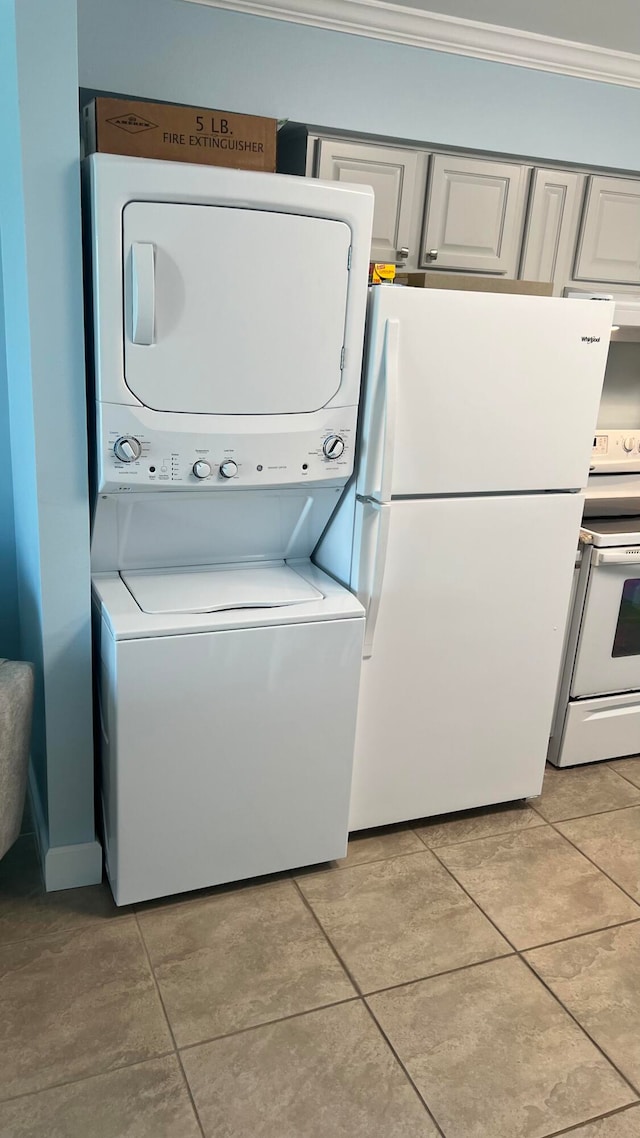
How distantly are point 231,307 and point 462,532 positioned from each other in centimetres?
86

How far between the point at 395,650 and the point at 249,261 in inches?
42.0

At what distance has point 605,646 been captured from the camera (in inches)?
111

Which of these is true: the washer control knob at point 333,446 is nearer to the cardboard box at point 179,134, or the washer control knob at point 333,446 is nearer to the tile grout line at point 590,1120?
the cardboard box at point 179,134

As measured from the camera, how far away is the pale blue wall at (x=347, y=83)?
2242mm

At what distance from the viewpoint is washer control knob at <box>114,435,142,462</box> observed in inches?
73.0

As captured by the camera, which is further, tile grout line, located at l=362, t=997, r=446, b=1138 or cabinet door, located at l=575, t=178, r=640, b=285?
cabinet door, located at l=575, t=178, r=640, b=285

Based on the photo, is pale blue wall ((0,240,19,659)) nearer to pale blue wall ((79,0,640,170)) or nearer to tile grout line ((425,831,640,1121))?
pale blue wall ((79,0,640,170))

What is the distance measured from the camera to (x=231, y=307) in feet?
6.12

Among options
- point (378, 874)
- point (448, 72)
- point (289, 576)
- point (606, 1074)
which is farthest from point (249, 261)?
point (606, 1074)

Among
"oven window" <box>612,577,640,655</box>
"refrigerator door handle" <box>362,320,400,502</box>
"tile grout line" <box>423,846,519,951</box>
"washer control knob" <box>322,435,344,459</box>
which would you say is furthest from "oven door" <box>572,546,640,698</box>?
"washer control knob" <box>322,435,344,459</box>

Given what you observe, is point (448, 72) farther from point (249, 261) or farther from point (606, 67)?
point (249, 261)

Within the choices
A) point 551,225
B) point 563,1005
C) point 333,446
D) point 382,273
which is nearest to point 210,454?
point 333,446

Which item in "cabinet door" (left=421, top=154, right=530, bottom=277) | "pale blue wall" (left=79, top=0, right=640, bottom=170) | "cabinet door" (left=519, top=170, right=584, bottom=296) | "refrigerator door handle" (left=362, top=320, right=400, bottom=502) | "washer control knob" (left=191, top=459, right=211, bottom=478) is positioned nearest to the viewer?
"washer control knob" (left=191, top=459, right=211, bottom=478)

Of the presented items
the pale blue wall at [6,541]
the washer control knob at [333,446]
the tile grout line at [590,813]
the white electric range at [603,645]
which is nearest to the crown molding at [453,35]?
the pale blue wall at [6,541]
